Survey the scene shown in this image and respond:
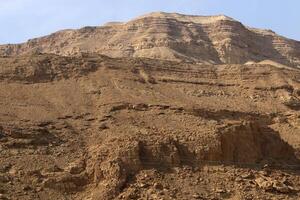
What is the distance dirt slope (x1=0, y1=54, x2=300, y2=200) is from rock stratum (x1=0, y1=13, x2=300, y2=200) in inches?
2.0

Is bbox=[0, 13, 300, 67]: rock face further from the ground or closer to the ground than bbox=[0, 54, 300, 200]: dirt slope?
further from the ground

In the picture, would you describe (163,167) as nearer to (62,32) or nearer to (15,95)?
(15,95)

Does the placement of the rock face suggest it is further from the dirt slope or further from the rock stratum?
the dirt slope

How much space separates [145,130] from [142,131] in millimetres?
250

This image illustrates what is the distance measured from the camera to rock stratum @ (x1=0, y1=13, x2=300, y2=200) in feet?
94.5

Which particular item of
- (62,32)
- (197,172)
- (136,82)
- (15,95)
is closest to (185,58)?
(62,32)

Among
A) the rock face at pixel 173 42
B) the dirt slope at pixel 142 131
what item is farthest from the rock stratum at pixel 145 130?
the rock face at pixel 173 42

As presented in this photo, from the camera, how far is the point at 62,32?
7294 cm

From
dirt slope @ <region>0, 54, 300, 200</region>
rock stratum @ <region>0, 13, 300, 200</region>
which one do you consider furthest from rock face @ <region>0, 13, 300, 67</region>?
dirt slope @ <region>0, 54, 300, 200</region>

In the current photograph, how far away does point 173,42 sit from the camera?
220 feet

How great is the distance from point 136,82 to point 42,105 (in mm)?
7236

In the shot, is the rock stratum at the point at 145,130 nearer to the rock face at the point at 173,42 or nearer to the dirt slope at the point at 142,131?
the dirt slope at the point at 142,131

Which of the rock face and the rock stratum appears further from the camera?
the rock face

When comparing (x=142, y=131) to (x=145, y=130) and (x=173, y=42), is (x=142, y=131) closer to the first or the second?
(x=145, y=130)
